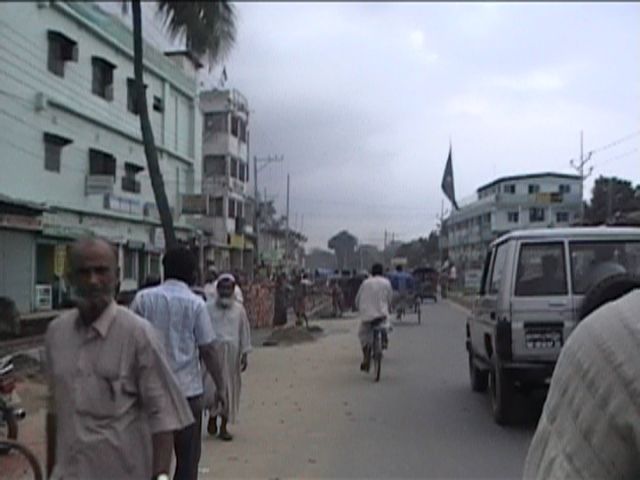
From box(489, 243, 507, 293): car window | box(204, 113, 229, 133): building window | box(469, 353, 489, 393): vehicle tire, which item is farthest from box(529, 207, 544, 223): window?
→ box(489, 243, 507, 293): car window

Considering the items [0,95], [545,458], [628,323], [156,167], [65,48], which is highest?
[65,48]

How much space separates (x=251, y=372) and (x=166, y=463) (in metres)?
11.7

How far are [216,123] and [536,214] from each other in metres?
28.0

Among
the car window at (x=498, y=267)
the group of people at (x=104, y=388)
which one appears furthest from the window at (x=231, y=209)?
the group of people at (x=104, y=388)

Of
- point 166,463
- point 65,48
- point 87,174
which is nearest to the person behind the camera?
point 166,463

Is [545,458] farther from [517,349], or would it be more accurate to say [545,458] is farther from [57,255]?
[57,255]

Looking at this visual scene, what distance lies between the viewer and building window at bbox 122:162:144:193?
33.0m

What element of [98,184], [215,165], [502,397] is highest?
[215,165]

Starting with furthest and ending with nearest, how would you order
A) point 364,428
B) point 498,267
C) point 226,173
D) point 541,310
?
point 226,173 < point 498,267 < point 364,428 < point 541,310

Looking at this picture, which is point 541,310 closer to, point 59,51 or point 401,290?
point 59,51

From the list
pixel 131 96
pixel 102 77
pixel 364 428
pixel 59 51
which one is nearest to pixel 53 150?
pixel 59 51

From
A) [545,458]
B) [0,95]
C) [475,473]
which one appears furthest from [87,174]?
[545,458]

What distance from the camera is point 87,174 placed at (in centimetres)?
2897

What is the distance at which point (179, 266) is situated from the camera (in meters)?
6.08
